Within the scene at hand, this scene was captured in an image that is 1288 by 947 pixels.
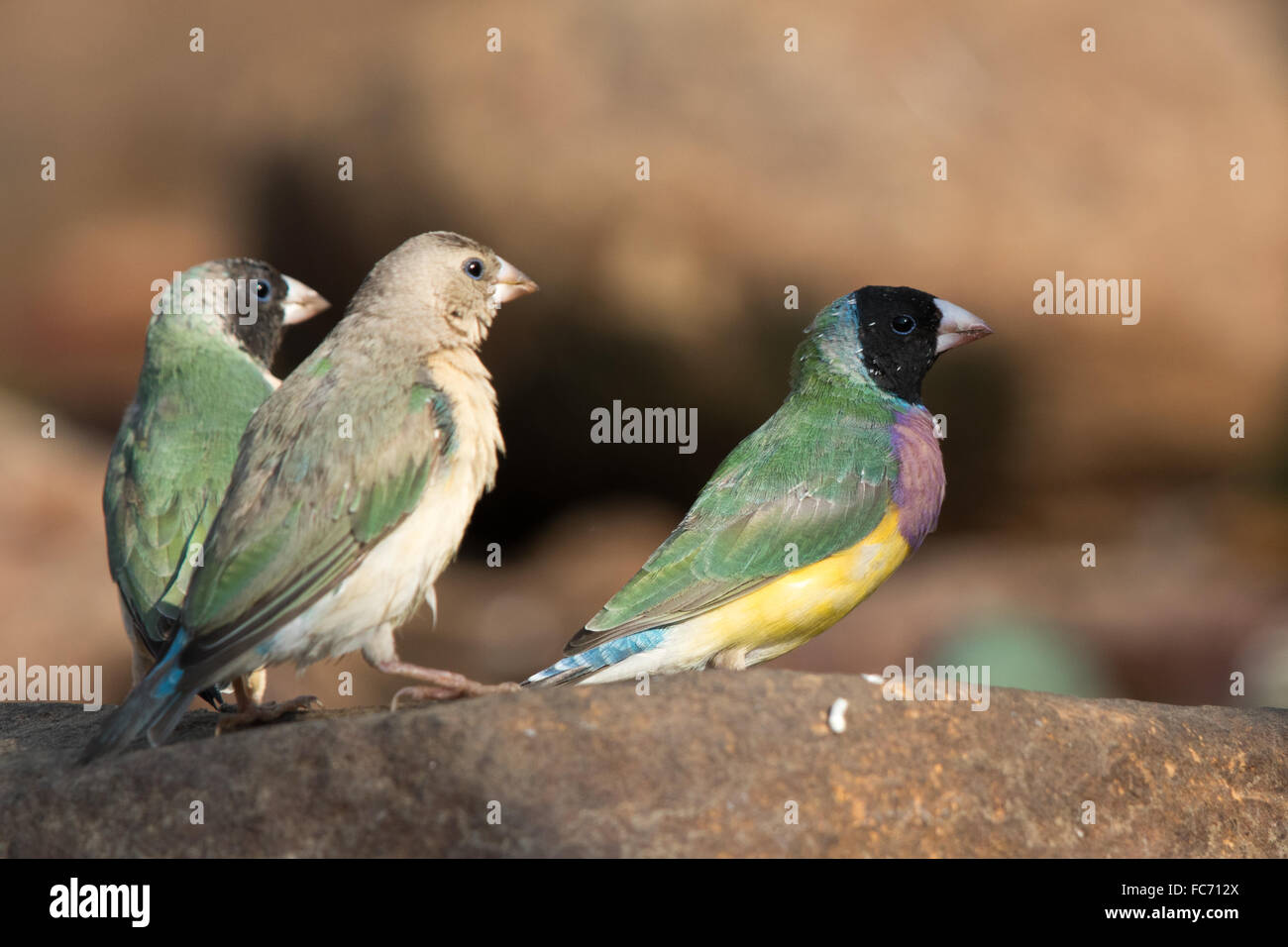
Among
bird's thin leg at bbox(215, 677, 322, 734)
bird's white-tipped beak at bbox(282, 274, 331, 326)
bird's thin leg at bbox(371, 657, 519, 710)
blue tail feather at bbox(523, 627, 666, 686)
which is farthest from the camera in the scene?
bird's white-tipped beak at bbox(282, 274, 331, 326)

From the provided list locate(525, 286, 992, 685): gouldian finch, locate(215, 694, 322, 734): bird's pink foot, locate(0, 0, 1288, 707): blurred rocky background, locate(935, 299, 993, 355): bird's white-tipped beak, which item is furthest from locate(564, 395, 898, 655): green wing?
locate(0, 0, 1288, 707): blurred rocky background

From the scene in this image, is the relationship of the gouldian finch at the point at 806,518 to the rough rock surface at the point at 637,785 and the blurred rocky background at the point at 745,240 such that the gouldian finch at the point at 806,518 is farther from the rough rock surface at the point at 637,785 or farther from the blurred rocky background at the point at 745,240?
the blurred rocky background at the point at 745,240

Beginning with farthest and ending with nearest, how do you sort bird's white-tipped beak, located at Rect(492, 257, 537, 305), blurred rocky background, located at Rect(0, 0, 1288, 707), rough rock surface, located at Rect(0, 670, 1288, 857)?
blurred rocky background, located at Rect(0, 0, 1288, 707), bird's white-tipped beak, located at Rect(492, 257, 537, 305), rough rock surface, located at Rect(0, 670, 1288, 857)

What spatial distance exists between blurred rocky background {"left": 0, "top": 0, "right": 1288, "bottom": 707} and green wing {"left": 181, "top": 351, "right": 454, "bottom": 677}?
15.0 feet

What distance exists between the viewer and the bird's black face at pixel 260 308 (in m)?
6.54

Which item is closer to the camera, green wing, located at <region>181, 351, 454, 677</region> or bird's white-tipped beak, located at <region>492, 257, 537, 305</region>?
green wing, located at <region>181, 351, 454, 677</region>

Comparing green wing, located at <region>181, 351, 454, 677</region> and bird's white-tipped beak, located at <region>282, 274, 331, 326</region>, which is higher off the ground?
bird's white-tipped beak, located at <region>282, 274, 331, 326</region>

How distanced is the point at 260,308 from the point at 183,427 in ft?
2.77

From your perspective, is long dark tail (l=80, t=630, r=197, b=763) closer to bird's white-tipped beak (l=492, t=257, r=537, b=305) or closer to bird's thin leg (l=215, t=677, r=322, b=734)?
bird's thin leg (l=215, t=677, r=322, b=734)

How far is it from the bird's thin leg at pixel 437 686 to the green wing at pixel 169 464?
Answer: 940 millimetres

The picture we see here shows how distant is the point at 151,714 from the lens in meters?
4.45

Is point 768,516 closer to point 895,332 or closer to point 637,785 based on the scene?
point 895,332

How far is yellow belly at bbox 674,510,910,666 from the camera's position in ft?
18.1

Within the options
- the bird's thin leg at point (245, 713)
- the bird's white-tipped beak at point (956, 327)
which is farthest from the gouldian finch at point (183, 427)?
the bird's white-tipped beak at point (956, 327)
